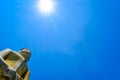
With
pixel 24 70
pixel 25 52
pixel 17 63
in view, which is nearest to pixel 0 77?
pixel 17 63

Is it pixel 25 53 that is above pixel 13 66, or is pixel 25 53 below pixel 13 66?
above

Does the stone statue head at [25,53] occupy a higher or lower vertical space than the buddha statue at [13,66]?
higher

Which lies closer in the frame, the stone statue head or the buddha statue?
the buddha statue

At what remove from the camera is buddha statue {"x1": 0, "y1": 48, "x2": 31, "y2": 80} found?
423 inches

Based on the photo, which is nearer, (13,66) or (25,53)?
(13,66)

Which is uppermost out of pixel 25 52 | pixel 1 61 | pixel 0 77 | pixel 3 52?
pixel 25 52

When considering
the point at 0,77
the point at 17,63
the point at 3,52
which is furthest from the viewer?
the point at 3,52

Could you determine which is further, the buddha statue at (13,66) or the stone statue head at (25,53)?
the stone statue head at (25,53)

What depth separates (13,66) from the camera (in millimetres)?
12750

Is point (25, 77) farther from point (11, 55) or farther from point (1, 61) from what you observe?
point (1, 61)

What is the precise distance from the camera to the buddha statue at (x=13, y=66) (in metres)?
10.7

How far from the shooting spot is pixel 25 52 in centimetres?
1753

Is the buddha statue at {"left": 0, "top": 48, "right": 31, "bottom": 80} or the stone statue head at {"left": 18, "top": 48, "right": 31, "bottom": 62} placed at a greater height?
the stone statue head at {"left": 18, "top": 48, "right": 31, "bottom": 62}

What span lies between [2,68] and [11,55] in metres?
4.39
